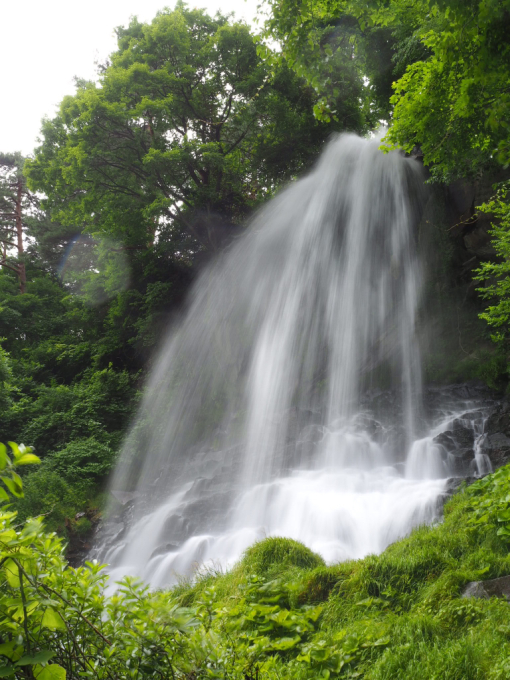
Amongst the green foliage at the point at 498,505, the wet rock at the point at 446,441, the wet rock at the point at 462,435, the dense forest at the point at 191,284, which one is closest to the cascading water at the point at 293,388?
the wet rock at the point at 446,441

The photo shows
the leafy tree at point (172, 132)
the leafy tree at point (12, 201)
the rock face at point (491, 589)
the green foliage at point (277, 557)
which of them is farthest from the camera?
the leafy tree at point (12, 201)

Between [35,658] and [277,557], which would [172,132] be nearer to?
[277,557]

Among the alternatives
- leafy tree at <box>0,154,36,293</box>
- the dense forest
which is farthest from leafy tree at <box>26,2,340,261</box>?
leafy tree at <box>0,154,36,293</box>

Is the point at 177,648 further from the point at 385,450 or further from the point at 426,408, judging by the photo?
the point at 426,408

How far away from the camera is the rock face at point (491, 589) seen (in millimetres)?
3473

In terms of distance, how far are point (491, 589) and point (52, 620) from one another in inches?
140

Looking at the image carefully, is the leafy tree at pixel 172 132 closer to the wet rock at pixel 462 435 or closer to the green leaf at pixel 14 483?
the wet rock at pixel 462 435

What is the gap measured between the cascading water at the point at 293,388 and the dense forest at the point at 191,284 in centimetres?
139

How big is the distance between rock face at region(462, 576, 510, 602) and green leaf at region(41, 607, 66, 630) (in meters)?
3.44

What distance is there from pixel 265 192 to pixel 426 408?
12905 millimetres

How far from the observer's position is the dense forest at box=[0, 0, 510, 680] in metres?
1.76

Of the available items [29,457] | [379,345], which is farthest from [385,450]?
[29,457]

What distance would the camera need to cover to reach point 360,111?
60.2ft

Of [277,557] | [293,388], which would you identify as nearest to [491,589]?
[277,557]
